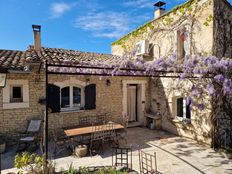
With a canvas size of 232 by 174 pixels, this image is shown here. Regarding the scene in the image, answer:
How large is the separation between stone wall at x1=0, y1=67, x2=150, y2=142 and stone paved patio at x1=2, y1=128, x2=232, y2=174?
3.98 ft

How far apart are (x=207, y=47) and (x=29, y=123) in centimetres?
758

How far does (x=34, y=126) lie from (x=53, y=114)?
897mm

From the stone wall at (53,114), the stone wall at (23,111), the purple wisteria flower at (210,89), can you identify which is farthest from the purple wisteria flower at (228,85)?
the stone wall at (23,111)

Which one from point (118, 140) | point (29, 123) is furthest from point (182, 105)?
point (29, 123)

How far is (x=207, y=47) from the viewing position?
6980 millimetres

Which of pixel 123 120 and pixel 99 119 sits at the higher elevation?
pixel 99 119

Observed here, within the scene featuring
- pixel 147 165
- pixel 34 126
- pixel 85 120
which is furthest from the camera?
pixel 85 120

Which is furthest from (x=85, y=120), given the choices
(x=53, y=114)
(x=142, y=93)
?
(x=142, y=93)

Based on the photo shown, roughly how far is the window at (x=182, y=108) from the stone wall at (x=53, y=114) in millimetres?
2827

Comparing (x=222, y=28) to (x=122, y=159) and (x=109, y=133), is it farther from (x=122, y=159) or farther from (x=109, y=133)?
(x=122, y=159)

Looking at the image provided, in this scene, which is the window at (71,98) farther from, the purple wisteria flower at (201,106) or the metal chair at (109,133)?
the purple wisteria flower at (201,106)

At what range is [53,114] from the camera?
307 inches

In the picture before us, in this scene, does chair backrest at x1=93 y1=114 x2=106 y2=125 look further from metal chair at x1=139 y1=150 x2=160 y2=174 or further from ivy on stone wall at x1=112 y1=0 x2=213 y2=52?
ivy on stone wall at x1=112 y1=0 x2=213 y2=52

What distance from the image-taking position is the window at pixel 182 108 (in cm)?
805
